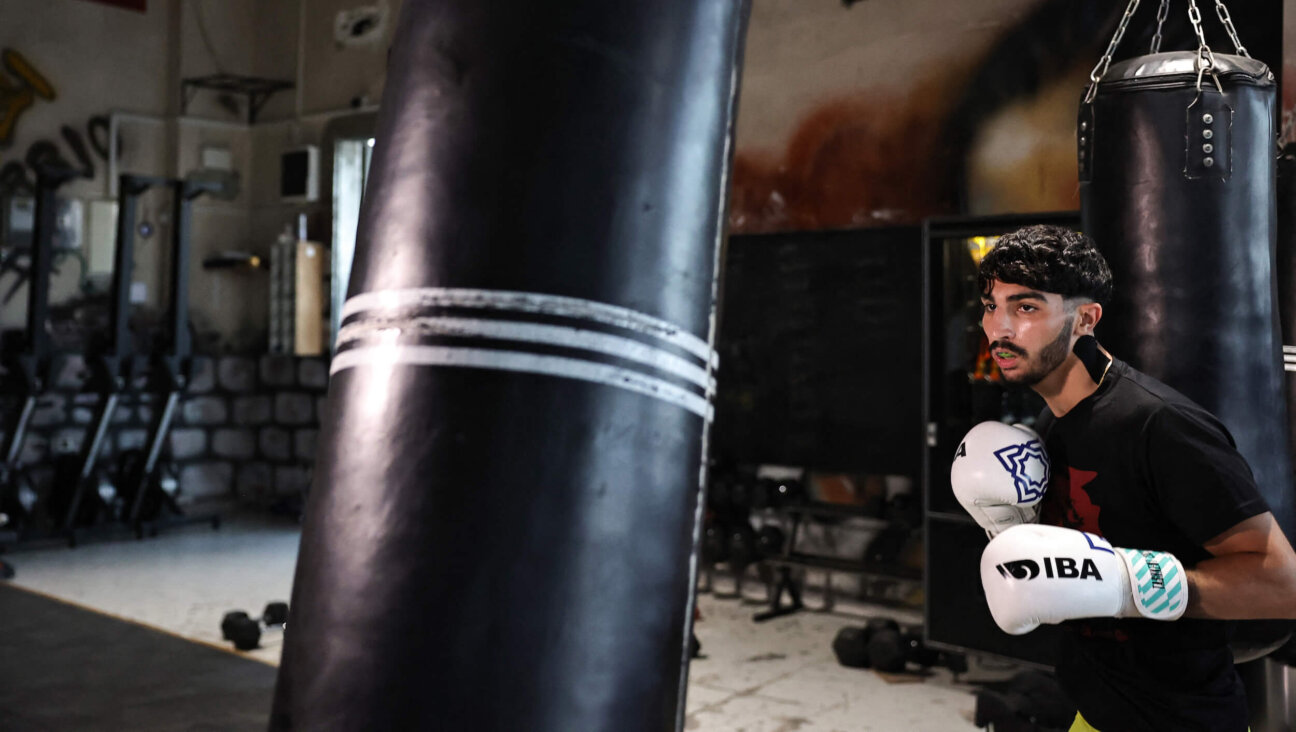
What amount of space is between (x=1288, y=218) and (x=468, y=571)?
3.18 meters

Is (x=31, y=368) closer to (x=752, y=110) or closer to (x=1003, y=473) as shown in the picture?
(x=752, y=110)

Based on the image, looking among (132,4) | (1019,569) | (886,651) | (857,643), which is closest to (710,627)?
(857,643)

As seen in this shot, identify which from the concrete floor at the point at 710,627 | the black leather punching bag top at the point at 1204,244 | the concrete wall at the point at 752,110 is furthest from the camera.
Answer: the concrete wall at the point at 752,110

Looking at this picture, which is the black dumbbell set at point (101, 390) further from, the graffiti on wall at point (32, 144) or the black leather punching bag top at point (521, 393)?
the black leather punching bag top at point (521, 393)

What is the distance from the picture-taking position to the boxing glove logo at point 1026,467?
1851mm

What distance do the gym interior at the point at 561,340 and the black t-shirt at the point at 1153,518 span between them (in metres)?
0.51

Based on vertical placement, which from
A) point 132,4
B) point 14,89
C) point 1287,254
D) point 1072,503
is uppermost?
point 132,4

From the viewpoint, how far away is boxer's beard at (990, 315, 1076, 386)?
1.79 m

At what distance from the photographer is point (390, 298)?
47.4 inches

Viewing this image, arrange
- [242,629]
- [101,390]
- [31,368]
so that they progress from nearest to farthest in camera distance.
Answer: [242,629] → [31,368] → [101,390]

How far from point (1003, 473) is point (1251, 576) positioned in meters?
0.41

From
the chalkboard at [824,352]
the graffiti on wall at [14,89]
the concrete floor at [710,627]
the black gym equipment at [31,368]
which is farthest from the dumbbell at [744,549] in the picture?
the graffiti on wall at [14,89]

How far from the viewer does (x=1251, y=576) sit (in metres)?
1.56

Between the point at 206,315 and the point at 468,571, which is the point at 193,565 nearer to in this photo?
the point at 206,315
